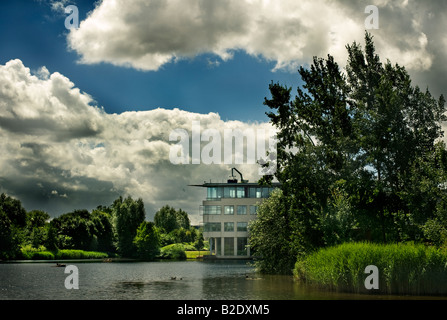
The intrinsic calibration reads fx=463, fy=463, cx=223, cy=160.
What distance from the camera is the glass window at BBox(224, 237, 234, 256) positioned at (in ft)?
322

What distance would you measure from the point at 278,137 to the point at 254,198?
181 ft

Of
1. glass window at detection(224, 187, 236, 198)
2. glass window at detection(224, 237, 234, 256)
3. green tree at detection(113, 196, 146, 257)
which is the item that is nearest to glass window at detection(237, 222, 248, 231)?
glass window at detection(224, 237, 234, 256)

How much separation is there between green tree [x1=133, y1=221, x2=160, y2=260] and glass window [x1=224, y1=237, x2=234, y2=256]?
17.5 m

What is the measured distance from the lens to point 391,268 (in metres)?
28.3

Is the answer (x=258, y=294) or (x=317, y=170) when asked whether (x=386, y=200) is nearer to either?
(x=317, y=170)

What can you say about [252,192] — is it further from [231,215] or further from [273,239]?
[273,239]

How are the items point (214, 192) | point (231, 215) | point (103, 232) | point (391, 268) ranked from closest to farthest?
point (391, 268)
point (231, 215)
point (214, 192)
point (103, 232)

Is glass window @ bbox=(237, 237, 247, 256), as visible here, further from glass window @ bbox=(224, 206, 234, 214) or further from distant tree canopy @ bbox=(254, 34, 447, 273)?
distant tree canopy @ bbox=(254, 34, 447, 273)

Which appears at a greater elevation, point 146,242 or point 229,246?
point 146,242

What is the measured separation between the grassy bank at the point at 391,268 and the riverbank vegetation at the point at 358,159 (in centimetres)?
539

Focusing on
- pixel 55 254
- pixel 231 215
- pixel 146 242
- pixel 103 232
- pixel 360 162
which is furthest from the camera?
pixel 103 232

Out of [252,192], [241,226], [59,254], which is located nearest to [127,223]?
[59,254]

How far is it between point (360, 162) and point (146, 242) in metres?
73.1
